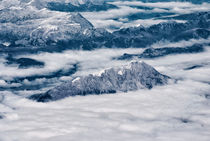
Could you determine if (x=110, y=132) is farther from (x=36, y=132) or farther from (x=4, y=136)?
(x=4, y=136)

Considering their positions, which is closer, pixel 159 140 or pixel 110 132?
pixel 159 140

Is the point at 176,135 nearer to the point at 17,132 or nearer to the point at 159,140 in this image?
the point at 159,140

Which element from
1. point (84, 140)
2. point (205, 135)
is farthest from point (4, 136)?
point (205, 135)

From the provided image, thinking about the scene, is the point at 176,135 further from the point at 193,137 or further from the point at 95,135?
the point at 95,135

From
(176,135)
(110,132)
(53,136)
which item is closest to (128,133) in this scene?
(110,132)

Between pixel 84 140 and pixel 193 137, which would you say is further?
pixel 193 137

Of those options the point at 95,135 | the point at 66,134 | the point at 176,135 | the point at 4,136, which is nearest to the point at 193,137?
the point at 176,135

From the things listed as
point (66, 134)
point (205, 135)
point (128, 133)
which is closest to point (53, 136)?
point (66, 134)
